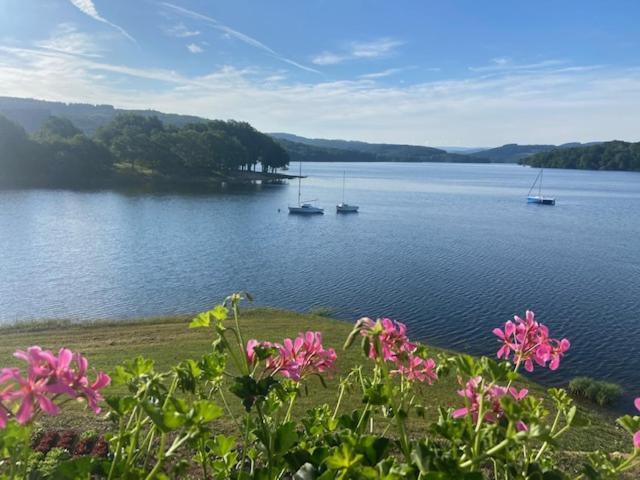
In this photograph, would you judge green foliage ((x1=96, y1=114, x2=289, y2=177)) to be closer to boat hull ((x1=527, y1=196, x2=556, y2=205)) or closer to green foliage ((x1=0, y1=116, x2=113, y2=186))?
green foliage ((x1=0, y1=116, x2=113, y2=186))

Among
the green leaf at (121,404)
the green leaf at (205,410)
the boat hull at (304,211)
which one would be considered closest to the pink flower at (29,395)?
the green leaf at (121,404)

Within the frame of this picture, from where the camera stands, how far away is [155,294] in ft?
74.0

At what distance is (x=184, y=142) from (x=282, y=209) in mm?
32977

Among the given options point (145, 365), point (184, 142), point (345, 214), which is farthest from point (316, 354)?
point (184, 142)

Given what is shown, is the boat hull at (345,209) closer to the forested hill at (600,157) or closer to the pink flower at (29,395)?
the pink flower at (29,395)

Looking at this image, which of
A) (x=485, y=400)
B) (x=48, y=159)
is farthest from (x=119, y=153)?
(x=485, y=400)

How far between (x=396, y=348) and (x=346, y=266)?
27.8m

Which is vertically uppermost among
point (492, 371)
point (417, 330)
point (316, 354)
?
point (492, 371)

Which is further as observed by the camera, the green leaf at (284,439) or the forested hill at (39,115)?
the forested hill at (39,115)

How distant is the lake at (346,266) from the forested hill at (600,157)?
119m

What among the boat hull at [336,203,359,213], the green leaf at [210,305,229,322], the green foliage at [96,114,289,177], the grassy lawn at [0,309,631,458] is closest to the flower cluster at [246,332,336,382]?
the green leaf at [210,305,229,322]

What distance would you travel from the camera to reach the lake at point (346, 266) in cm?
2019

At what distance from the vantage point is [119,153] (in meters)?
71.6

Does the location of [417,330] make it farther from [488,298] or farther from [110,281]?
[110,281]
